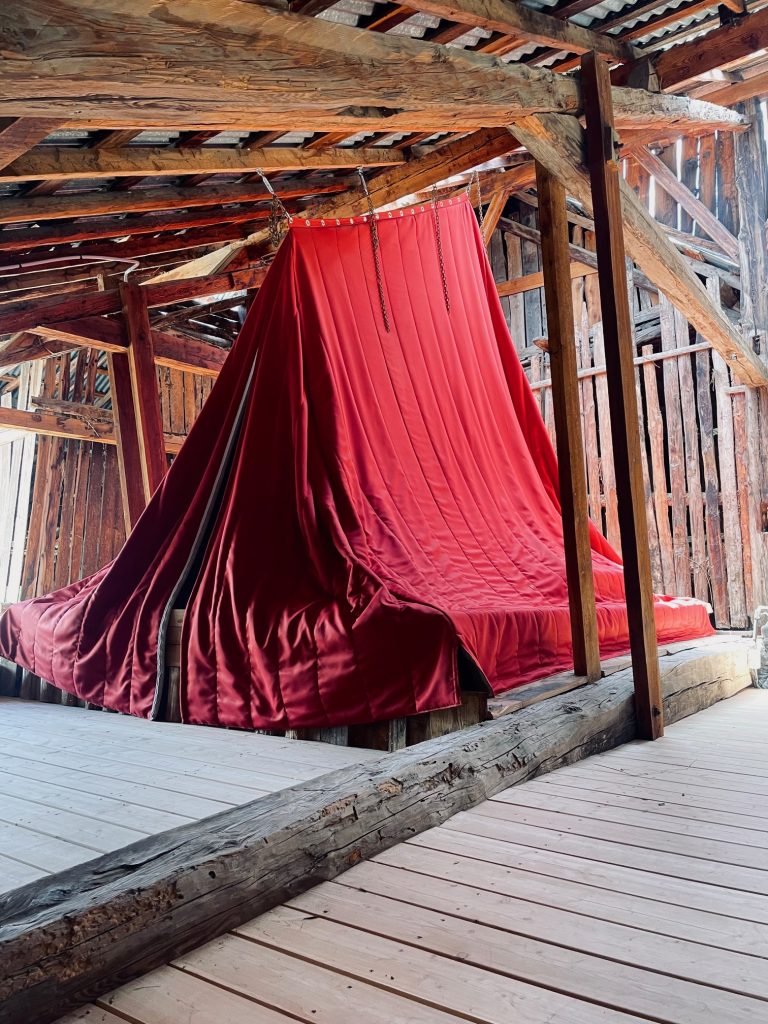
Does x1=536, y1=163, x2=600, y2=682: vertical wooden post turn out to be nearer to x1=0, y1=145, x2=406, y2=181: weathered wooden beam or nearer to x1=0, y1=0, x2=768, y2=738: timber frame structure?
x1=0, y1=0, x2=768, y2=738: timber frame structure

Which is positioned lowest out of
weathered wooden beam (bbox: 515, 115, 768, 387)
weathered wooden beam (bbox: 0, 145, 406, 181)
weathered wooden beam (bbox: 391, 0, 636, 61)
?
weathered wooden beam (bbox: 515, 115, 768, 387)

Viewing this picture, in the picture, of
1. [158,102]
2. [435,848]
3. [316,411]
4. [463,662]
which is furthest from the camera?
[316,411]

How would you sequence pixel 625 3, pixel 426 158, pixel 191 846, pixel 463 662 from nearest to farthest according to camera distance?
pixel 191 846 → pixel 463 662 → pixel 625 3 → pixel 426 158

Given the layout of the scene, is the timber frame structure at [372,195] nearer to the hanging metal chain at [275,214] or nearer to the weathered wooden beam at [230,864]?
the hanging metal chain at [275,214]

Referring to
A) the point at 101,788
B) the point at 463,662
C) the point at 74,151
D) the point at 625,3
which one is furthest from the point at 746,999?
the point at 625,3

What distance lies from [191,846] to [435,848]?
0.60m

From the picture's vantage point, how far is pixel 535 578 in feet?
12.3

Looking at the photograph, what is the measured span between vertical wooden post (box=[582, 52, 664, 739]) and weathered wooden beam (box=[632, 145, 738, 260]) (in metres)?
3.24

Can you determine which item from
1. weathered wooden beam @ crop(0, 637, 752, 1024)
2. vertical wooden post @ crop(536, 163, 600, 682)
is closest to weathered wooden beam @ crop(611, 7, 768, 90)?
vertical wooden post @ crop(536, 163, 600, 682)

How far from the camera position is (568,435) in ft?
10.5

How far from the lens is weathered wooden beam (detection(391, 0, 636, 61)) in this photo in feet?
8.68

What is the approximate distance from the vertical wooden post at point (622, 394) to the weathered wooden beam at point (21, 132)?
1.85 metres

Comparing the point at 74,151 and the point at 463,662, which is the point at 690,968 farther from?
the point at 74,151

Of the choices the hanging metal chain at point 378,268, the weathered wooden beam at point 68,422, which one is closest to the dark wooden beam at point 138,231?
the hanging metal chain at point 378,268
